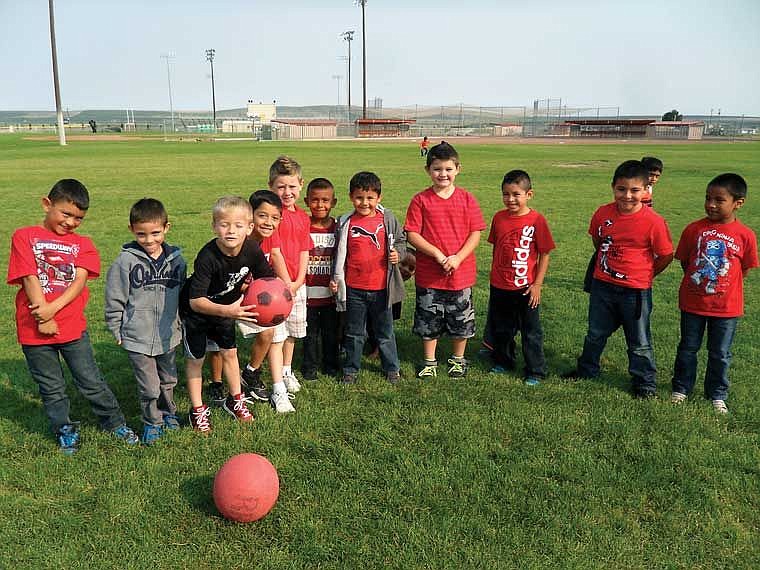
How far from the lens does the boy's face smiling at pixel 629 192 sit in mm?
4582

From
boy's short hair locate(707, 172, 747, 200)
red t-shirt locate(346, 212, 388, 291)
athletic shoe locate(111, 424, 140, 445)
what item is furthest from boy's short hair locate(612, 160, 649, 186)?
athletic shoe locate(111, 424, 140, 445)

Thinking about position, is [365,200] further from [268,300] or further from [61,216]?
[61,216]

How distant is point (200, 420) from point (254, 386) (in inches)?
29.9

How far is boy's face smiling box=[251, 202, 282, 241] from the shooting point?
4.39 m

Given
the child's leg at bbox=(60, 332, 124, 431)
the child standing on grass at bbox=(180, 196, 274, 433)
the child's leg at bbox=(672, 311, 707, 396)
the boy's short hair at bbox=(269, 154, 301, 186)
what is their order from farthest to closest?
the boy's short hair at bbox=(269, 154, 301, 186) < the child's leg at bbox=(672, 311, 707, 396) < the child's leg at bbox=(60, 332, 124, 431) < the child standing on grass at bbox=(180, 196, 274, 433)

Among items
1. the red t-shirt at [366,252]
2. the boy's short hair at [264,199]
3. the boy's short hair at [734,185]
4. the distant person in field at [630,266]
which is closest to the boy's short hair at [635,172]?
the distant person in field at [630,266]

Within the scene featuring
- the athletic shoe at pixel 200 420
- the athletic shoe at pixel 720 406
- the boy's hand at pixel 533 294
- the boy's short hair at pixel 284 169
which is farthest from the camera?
the boy's hand at pixel 533 294

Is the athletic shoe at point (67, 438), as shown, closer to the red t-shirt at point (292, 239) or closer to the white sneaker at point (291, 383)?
the white sneaker at point (291, 383)

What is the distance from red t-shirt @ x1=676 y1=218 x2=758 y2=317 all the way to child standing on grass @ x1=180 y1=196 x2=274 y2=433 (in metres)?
3.20

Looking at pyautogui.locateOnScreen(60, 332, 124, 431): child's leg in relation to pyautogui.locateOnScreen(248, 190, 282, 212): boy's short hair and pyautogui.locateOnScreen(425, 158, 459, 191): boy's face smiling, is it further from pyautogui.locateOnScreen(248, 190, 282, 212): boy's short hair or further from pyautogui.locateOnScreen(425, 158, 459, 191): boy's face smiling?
pyautogui.locateOnScreen(425, 158, 459, 191): boy's face smiling

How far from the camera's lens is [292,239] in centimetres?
473

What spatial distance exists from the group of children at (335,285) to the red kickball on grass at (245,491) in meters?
1.03

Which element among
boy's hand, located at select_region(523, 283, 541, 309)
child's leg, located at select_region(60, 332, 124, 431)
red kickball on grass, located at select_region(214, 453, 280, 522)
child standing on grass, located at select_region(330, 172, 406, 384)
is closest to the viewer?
red kickball on grass, located at select_region(214, 453, 280, 522)

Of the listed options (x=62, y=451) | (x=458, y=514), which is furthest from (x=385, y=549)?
(x=62, y=451)
